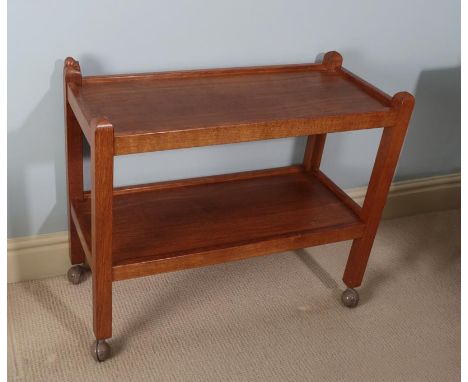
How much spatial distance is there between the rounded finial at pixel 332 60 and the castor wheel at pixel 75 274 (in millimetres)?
880

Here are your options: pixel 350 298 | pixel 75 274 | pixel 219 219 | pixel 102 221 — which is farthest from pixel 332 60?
pixel 75 274

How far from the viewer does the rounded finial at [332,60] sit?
1.69 meters

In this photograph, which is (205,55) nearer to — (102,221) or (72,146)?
(72,146)

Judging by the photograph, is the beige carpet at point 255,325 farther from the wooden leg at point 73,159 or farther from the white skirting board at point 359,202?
the wooden leg at point 73,159

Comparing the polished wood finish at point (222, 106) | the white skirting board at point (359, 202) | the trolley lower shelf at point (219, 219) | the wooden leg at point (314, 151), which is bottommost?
the white skirting board at point (359, 202)

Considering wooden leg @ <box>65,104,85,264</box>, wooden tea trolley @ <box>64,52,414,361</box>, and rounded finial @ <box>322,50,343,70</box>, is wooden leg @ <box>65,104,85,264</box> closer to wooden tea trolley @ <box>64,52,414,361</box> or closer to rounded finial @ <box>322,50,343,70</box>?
wooden tea trolley @ <box>64,52,414,361</box>

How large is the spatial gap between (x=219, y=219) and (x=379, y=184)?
42 centimetres

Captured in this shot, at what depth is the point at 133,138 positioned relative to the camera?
1246mm

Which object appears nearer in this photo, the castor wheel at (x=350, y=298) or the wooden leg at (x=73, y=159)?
the wooden leg at (x=73, y=159)

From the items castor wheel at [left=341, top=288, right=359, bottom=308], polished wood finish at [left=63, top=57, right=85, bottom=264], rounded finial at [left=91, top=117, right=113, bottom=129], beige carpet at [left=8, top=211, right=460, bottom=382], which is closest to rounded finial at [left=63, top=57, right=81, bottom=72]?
polished wood finish at [left=63, top=57, right=85, bottom=264]

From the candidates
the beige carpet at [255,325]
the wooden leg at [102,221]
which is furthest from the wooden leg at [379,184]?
the wooden leg at [102,221]

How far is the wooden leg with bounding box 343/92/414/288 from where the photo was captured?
4.94ft

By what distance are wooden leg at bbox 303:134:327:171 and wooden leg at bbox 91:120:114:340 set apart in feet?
2.43

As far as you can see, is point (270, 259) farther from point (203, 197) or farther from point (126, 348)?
point (126, 348)
